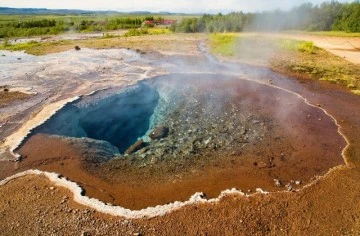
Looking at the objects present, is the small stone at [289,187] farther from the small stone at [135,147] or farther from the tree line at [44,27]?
the tree line at [44,27]

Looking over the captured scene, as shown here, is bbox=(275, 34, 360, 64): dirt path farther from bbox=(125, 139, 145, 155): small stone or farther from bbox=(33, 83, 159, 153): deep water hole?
bbox=(125, 139, 145, 155): small stone

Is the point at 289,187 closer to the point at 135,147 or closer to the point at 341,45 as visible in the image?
the point at 135,147

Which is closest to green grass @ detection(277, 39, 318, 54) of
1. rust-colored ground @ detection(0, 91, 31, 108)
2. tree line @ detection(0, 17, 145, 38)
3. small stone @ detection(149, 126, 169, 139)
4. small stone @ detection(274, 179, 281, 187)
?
small stone @ detection(149, 126, 169, 139)

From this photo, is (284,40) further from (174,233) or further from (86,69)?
(174,233)

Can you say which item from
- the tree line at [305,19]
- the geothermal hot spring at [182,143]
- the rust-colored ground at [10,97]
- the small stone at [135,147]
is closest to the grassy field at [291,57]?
the geothermal hot spring at [182,143]

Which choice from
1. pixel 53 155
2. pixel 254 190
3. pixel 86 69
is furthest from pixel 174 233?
pixel 86 69
